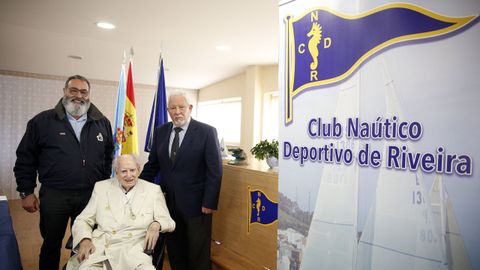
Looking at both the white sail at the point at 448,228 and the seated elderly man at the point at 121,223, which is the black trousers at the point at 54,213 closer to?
the seated elderly man at the point at 121,223

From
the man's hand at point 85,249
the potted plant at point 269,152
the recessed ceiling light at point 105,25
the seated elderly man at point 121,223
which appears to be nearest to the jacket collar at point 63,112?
the seated elderly man at point 121,223

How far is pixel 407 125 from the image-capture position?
44.1 inches

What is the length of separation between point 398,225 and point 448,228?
0.16 metres

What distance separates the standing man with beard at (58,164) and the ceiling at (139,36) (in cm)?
129

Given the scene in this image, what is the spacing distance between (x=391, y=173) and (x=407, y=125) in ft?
0.61

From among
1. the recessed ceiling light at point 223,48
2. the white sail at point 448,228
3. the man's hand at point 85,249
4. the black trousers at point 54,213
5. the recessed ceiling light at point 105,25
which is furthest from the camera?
the recessed ceiling light at point 223,48

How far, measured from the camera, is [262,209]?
85.7 inches

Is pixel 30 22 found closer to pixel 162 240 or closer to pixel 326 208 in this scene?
pixel 162 240

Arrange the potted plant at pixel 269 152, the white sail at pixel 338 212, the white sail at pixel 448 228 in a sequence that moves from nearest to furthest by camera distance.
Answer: the white sail at pixel 448 228, the white sail at pixel 338 212, the potted plant at pixel 269 152

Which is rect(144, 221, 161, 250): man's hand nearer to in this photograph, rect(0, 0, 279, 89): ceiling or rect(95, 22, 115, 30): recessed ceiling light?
rect(0, 0, 279, 89): ceiling

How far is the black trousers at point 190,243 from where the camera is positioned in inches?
→ 82.2

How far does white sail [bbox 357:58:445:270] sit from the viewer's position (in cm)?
108

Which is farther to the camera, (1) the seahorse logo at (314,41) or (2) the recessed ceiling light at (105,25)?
(2) the recessed ceiling light at (105,25)

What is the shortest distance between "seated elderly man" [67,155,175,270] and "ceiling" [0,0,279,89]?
1717 millimetres
